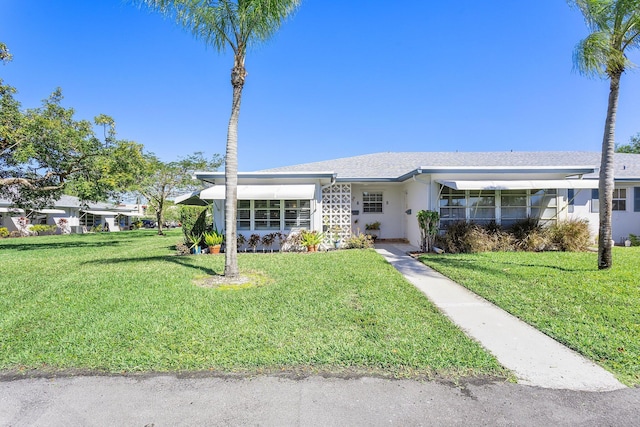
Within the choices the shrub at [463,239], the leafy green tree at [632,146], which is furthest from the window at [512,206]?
the leafy green tree at [632,146]

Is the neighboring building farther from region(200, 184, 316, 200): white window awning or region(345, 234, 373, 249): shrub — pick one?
region(345, 234, 373, 249): shrub

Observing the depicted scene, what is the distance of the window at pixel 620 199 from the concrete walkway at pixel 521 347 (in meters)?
15.5

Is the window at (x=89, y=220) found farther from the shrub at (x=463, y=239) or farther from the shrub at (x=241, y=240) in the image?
the shrub at (x=463, y=239)

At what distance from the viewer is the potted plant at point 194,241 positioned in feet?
48.7

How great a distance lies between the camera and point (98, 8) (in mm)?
11484

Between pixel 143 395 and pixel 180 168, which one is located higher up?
pixel 180 168

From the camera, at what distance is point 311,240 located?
14.8 meters

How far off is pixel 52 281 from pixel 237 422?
9.80 meters

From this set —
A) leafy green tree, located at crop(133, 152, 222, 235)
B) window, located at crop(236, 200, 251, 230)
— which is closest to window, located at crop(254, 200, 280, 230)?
window, located at crop(236, 200, 251, 230)

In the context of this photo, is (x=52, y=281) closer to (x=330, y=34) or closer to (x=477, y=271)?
(x=477, y=271)

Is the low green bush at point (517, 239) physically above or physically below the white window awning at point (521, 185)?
below

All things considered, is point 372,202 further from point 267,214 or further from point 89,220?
point 89,220

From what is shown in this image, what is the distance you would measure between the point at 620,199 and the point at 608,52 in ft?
38.2

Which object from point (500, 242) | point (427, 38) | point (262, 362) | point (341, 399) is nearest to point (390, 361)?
point (341, 399)
